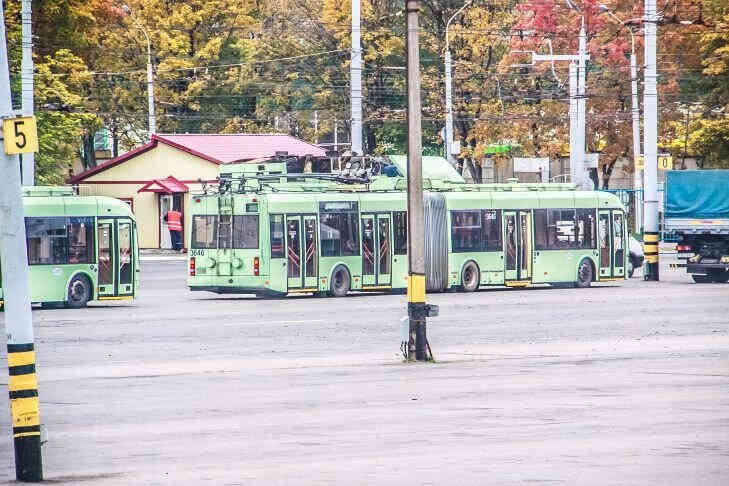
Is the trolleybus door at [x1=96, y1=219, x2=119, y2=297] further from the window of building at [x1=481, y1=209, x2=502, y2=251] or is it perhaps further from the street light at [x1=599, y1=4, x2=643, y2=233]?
the street light at [x1=599, y1=4, x2=643, y2=233]

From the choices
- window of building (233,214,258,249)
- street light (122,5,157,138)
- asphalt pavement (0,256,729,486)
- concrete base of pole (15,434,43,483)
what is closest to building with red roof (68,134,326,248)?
street light (122,5,157,138)

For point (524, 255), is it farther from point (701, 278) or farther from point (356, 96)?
point (356, 96)

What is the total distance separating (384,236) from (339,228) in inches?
51.1

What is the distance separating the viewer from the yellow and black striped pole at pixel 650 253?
1796 inches

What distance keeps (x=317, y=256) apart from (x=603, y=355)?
55.5 feet

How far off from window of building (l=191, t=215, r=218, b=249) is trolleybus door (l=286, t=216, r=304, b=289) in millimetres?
1836

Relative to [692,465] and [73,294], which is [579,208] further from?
[692,465]

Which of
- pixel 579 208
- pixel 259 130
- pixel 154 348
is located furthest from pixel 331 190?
pixel 259 130

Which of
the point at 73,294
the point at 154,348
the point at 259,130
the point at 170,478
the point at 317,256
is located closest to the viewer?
the point at 170,478

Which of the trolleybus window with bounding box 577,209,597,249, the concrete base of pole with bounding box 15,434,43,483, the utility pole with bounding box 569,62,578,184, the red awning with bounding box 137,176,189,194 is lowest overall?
the concrete base of pole with bounding box 15,434,43,483

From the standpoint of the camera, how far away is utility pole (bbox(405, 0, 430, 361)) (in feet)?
74.0

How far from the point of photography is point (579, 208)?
4500 cm

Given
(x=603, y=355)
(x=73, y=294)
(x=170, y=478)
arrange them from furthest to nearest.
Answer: (x=73, y=294) < (x=603, y=355) < (x=170, y=478)

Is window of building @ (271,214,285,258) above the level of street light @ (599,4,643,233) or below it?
below
